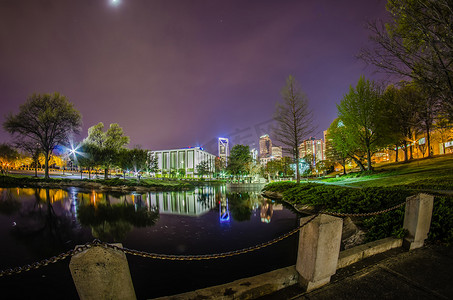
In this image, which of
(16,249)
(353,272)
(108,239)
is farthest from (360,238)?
(16,249)

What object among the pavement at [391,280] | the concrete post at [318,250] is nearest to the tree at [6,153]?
the concrete post at [318,250]

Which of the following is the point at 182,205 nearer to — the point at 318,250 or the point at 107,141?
the point at 318,250

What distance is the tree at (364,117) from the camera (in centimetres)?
2666

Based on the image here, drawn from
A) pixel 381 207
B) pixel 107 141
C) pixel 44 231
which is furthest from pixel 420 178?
pixel 107 141

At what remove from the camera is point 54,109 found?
35312 mm

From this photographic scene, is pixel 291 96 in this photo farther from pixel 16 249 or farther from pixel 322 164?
pixel 322 164

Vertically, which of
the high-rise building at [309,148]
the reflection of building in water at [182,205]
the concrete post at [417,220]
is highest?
the high-rise building at [309,148]

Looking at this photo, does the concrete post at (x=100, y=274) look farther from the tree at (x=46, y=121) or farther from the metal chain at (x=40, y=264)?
the tree at (x=46, y=121)

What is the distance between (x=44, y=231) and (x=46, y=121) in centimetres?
3582

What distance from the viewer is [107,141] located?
45719 millimetres

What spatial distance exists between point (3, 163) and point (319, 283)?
76.4 metres

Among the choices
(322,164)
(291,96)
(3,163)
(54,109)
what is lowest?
(322,164)

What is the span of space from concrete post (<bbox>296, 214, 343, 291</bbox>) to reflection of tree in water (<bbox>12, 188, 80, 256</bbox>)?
8.36 metres

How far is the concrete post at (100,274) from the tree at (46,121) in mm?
44582
